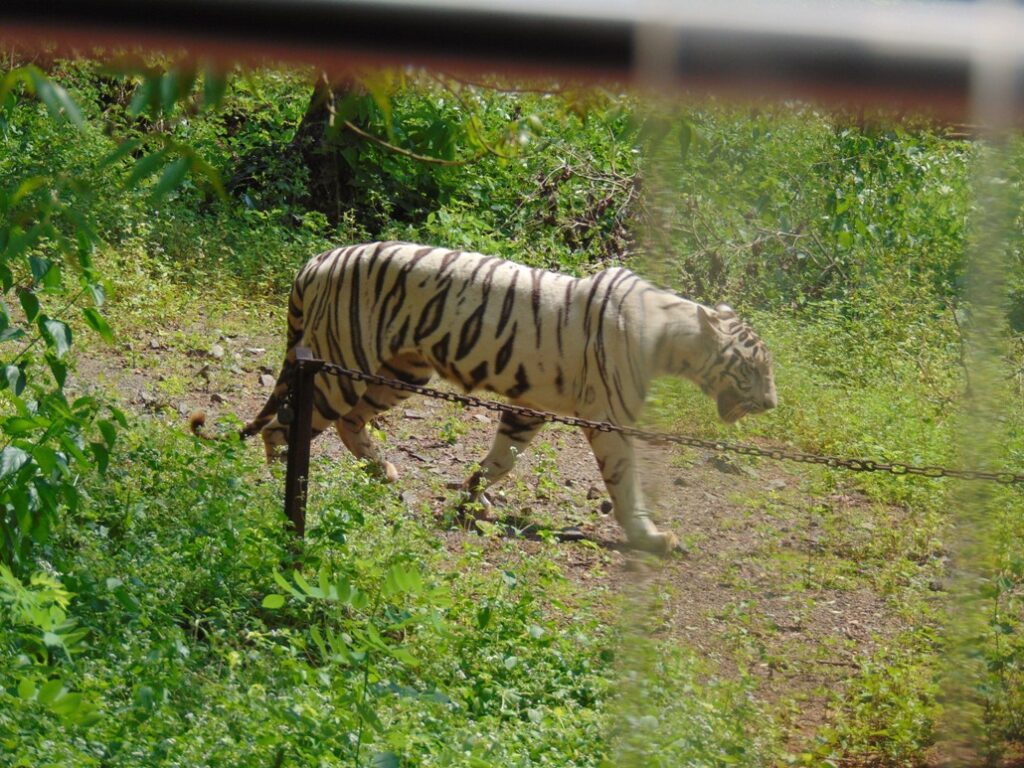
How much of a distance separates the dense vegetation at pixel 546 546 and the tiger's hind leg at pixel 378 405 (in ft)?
2.93

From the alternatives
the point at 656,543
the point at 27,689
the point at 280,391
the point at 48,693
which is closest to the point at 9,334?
the point at 27,689

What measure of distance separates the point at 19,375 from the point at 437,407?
14.5 feet

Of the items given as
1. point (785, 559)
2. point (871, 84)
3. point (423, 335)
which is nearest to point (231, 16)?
point (871, 84)

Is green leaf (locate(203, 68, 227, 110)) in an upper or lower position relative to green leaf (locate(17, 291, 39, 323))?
upper

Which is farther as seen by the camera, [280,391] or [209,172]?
[280,391]

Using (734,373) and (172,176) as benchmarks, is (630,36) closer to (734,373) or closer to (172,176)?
(172,176)

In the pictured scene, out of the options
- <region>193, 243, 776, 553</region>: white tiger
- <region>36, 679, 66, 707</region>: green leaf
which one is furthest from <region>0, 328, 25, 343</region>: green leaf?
<region>193, 243, 776, 553</region>: white tiger

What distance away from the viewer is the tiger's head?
2.20 metres

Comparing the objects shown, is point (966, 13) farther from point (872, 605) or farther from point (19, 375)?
point (872, 605)

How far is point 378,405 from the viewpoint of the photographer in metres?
6.44

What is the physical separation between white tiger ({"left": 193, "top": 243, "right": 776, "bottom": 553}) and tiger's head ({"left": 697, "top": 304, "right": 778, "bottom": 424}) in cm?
76

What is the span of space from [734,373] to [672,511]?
1.45 m

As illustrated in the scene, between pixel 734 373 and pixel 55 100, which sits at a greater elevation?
pixel 55 100

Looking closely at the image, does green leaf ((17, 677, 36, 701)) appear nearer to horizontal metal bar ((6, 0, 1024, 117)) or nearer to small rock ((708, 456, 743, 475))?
small rock ((708, 456, 743, 475))
